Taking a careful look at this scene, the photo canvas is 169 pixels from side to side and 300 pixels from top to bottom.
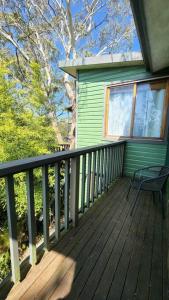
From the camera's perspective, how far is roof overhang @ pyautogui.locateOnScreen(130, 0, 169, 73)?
171 centimetres

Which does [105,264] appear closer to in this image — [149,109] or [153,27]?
[153,27]

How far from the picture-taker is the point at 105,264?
4.97ft

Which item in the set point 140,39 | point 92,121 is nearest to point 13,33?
point 92,121

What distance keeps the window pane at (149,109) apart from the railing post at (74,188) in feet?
8.62

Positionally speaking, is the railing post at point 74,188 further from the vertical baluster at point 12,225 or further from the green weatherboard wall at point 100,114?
the green weatherboard wall at point 100,114

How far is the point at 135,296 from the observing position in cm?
124

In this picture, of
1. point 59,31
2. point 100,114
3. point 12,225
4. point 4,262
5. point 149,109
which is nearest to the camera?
point 12,225

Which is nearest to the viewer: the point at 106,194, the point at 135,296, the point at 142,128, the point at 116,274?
the point at 135,296

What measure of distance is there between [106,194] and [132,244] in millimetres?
1297

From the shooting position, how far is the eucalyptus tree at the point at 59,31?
8.15 metres

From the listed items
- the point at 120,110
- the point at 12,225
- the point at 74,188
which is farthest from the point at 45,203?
the point at 120,110

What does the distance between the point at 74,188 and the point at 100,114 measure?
10.1 ft

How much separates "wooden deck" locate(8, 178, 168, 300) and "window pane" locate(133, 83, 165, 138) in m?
2.20

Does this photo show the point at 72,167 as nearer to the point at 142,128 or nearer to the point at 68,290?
the point at 68,290
